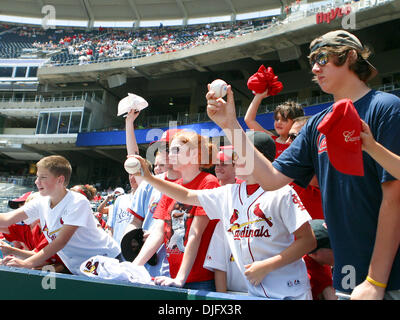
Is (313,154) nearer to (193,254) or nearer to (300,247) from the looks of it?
(300,247)

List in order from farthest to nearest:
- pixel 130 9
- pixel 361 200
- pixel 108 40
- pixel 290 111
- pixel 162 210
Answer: pixel 130 9 < pixel 108 40 < pixel 290 111 < pixel 162 210 < pixel 361 200

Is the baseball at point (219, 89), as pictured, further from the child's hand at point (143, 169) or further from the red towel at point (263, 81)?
the red towel at point (263, 81)

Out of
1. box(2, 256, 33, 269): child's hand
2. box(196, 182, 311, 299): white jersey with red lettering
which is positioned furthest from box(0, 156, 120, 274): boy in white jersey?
box(196, 182, 311, 299): white jersey with red lettering

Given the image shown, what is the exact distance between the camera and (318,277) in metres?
1.87

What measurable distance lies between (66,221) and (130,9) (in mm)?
30073

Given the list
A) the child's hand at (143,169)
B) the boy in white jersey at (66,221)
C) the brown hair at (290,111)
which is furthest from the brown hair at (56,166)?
the brown hair at (290,111)

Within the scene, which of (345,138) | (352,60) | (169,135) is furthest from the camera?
(169,135)

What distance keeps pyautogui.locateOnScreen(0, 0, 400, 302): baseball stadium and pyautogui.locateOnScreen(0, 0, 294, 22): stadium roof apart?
86 millimetres

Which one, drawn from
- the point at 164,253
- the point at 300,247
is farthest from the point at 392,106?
the point at 164,253

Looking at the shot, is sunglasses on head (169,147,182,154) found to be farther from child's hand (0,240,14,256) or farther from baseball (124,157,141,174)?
child's hand (0,240,14,256)

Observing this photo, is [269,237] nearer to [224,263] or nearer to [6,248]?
[224,263]

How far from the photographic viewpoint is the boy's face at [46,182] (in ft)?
8.39

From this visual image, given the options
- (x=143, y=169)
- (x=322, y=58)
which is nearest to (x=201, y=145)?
(x=143, y=169)

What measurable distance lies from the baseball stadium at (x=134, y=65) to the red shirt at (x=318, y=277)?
14.5 m
